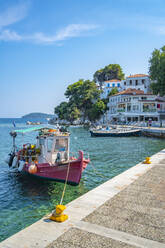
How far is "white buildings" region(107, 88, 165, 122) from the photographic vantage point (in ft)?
209

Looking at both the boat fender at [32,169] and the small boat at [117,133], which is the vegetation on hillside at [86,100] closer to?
the small boat at [117,133]

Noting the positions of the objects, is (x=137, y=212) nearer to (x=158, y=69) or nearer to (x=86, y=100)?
(x=158, y=69)

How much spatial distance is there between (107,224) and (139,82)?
80.1 m

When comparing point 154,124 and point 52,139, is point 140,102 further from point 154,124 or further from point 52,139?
point 52,139

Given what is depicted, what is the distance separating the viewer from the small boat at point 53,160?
13350 mm

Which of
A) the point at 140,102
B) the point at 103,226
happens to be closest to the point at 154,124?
the point at 140,102

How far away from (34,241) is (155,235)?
3194 mm

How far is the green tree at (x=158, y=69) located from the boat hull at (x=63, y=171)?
3903 centimetres

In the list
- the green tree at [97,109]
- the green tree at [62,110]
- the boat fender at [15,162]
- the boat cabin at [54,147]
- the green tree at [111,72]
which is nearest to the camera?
the boat cabin at [54,147]

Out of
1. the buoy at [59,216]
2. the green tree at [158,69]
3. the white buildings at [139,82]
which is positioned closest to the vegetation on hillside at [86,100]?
the white buildings at [139,82]

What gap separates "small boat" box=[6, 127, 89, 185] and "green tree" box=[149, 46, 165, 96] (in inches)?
1477

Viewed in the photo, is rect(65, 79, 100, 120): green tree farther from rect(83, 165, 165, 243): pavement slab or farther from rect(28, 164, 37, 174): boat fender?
rect(83, 165, 165, 243): pavement slab

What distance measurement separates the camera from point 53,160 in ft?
47.3

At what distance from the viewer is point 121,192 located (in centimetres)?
958
